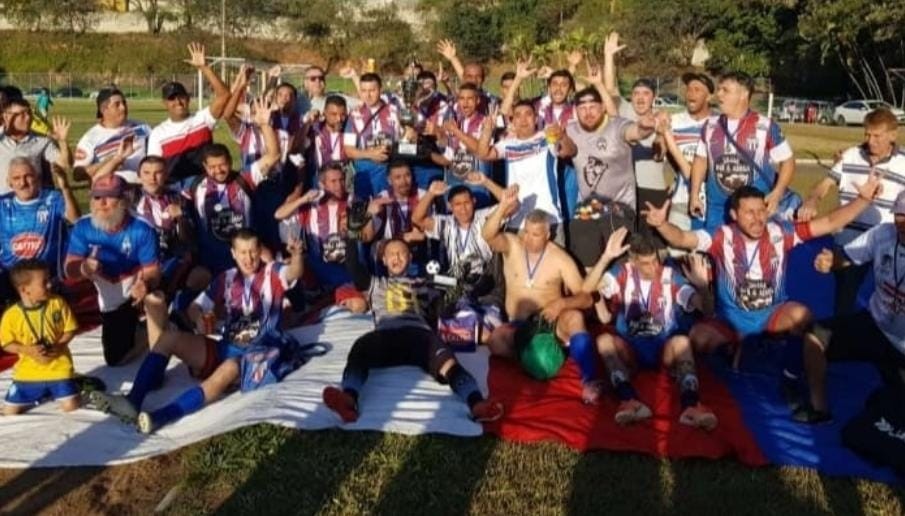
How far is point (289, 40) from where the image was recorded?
7706 centimetres

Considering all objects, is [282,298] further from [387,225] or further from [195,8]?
[195,8]

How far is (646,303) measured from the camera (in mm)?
6840

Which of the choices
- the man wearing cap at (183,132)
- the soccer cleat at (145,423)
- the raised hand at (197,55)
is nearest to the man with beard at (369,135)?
the man wearing cap at (183,132)

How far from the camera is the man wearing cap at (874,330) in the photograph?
5.89 metres

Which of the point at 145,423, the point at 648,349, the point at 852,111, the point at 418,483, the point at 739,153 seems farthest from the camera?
the point at 852,111

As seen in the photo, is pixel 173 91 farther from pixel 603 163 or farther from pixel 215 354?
pixel 603 163

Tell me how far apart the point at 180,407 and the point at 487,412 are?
6.68ft

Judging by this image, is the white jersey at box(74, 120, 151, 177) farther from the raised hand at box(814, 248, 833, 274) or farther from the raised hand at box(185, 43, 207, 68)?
the raised hand at box(814, 248, 833, 274)

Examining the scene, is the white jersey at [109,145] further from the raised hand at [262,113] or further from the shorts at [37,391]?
the shorts at [37,391]

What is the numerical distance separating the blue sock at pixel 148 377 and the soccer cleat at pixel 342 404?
1251mm

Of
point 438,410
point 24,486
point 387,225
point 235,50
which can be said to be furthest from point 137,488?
point 235,50

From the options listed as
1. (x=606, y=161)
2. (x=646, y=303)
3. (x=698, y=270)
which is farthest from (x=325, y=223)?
(x=698, y=270)

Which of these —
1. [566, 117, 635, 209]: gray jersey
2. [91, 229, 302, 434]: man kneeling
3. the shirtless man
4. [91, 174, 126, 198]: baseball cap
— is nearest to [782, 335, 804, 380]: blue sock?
the shirtless man

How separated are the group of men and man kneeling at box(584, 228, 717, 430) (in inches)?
0.7
